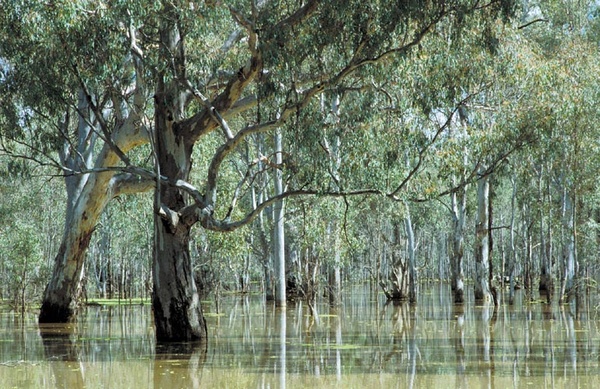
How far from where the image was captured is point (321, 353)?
1177 centimetres

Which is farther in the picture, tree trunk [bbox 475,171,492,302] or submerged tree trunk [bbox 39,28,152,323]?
tree trunk [bbox 475,171,492,302]

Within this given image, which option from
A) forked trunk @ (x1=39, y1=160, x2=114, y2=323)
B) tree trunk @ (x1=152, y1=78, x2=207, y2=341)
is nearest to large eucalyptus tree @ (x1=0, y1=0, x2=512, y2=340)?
tree trunk @ (x1=152, y1=78, x2=207, y2=341)

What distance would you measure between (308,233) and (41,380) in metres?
14.7

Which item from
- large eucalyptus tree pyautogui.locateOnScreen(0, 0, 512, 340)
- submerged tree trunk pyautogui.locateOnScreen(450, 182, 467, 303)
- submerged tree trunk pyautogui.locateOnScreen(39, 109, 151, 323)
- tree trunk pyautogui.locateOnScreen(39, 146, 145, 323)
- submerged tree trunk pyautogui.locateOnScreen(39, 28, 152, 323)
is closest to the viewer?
large eucalyptus tree pyautogui.locateOnScreen(0, 0, 512, 340)

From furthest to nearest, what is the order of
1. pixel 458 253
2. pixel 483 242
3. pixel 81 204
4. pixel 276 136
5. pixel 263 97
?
1. pixel 458 253
2. pixel 483 242
3. pixel 276 136
4. pixel 81 204
5. pixel 263 97

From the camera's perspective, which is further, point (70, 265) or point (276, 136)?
point (276, 136)

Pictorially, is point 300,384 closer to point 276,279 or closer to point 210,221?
point 210,221

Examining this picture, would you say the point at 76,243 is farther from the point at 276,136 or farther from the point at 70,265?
the point at 276,136

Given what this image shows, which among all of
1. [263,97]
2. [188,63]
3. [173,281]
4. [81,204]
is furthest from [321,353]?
[81,204]

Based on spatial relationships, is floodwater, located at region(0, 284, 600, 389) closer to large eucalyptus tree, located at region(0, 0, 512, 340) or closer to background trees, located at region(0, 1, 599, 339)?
background trees, located at region(0, 1, 599, 339)

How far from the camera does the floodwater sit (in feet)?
29.8

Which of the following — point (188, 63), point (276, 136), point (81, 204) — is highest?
point (276, 136)

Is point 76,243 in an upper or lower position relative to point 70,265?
upper

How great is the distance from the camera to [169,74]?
12500mm
